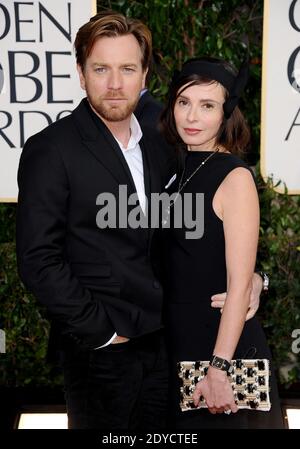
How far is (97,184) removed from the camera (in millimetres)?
2320

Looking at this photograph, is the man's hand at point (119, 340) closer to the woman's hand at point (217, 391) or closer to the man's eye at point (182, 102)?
the woman's hand at point (217, 391)

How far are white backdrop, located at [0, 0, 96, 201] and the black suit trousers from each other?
1.46 m

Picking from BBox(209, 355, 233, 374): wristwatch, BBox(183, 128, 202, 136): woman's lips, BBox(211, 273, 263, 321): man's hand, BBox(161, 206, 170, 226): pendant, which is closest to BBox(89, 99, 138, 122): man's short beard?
BBox(183, 128, 202, 136): woman's lips

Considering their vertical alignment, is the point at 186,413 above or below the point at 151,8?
below

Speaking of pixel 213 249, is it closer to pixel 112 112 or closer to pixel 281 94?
pixel 112 112

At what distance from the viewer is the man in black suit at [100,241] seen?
2.27 metres

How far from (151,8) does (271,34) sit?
63cm

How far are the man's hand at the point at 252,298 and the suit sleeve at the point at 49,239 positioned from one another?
0.39 metres

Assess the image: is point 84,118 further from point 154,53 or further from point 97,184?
point 154,53

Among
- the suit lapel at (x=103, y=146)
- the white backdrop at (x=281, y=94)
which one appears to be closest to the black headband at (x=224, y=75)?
the suit lapel at (x=103, y=146)

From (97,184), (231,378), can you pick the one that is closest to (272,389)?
(231,378)

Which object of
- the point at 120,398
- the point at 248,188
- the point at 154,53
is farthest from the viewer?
the point at 154,53

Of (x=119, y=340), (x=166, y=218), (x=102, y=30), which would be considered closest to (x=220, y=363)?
(x=119, y=340)
